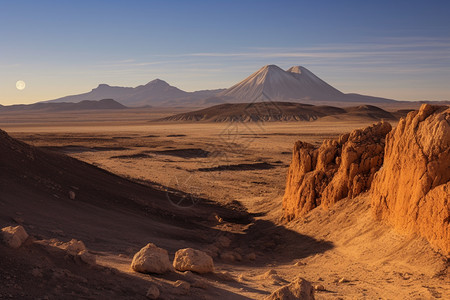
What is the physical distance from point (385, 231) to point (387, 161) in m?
1.66

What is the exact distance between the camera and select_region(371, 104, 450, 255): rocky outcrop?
813 cm

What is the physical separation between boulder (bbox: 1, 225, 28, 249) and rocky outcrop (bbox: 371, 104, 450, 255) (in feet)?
21.9

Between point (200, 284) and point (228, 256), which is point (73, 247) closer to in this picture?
point (200, 284)

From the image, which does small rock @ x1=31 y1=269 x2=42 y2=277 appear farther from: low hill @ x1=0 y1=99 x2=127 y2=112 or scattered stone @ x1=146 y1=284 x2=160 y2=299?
low hill @ x1=0 y1=99 x2=127 y2=112

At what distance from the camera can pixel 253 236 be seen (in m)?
12.5

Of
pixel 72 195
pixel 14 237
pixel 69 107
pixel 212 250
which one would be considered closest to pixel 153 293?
pixel 14 237

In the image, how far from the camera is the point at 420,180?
28.6 feet

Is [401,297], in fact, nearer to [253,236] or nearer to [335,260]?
[335,260]

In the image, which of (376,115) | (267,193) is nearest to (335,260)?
(267,193)

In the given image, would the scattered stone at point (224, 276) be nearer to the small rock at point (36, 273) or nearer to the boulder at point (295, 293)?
the boulder at point (295, 293)

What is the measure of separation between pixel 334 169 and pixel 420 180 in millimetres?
3641

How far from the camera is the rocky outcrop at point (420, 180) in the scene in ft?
26.7

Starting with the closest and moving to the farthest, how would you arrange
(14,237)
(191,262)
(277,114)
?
(14,237) → (191,262) → (277,114)

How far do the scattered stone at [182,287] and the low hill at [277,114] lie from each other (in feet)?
252
